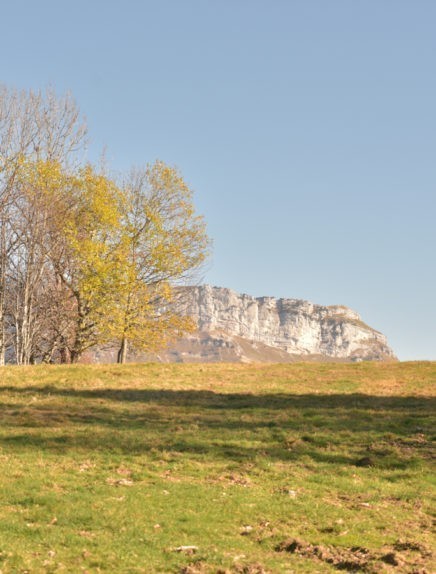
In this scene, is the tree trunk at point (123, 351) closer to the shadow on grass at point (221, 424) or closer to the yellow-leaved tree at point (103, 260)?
the yellow-leaved tree at point (103, 260)

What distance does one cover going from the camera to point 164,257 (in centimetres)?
5291

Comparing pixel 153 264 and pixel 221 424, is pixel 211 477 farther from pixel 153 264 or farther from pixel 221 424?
pixel 153 264

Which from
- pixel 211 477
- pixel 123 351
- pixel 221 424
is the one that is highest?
pixel 123 351

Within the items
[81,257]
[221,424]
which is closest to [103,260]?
[81,257]

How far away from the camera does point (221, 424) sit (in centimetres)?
2616

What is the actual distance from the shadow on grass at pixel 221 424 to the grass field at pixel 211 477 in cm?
9

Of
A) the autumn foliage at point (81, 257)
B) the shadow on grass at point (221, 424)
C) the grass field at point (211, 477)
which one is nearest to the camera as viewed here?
the grass field at point (211, 477)

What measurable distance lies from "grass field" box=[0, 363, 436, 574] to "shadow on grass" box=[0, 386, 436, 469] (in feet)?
0.31

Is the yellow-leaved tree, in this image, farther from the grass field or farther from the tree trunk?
the grass field

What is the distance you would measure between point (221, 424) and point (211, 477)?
8215 millimetres

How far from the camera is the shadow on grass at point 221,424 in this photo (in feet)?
70.7

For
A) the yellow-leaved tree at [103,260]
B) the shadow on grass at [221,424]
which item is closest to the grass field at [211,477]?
the shadow on grass at [221,424]

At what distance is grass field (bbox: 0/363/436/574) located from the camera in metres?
11.9

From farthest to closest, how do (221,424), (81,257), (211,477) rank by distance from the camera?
(81,257) → (221,424) → (211,477)
